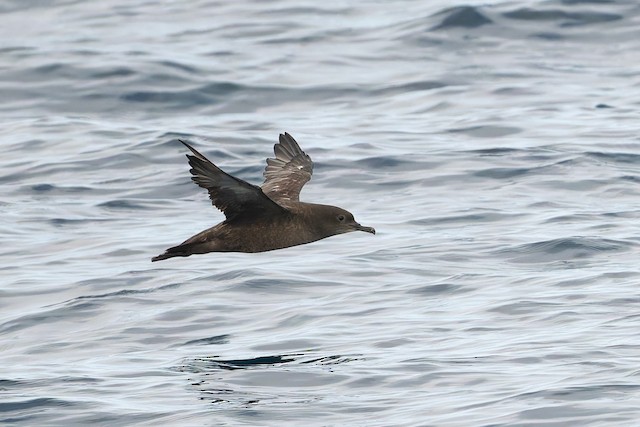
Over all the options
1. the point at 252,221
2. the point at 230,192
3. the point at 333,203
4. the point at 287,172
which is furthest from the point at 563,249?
the point at 230,192

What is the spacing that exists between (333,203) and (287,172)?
3548 millimetres

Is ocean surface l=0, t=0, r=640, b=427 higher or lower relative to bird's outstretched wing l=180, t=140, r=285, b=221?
lower

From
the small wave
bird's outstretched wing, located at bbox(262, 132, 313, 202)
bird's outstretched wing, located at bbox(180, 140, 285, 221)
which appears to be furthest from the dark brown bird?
the small wave

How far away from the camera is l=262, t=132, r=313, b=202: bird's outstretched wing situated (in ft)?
43.3

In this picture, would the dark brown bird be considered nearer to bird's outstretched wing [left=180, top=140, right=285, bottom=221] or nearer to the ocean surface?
bird's outstretched wing [left=180, top=140, right=285, bottom=221]

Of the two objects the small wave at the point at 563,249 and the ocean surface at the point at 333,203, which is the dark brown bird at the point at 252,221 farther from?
the small wave at the point at 563,249

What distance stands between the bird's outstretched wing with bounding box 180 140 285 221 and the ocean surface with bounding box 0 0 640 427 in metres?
1.11

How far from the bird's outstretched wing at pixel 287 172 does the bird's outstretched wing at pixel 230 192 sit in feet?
4.20

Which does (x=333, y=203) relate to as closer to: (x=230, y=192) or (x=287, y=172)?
(x=287, y=172)

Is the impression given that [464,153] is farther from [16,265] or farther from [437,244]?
[16,265]

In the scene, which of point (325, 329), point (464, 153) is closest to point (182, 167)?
point (464, 153)

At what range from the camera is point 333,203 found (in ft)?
56.5

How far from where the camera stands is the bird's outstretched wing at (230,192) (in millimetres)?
10961

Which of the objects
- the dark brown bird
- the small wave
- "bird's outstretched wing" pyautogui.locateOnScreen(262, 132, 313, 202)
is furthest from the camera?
the small wave
